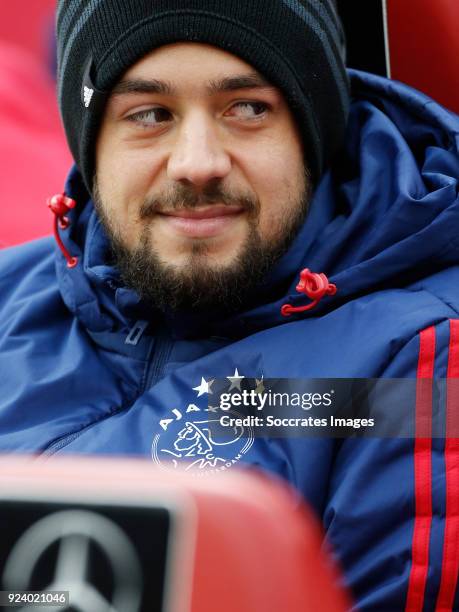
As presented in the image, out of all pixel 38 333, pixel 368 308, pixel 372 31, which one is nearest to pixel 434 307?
pixel 368 308

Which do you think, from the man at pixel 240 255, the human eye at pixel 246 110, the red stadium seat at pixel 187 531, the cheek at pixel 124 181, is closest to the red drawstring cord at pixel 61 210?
the man at pixel 240 255

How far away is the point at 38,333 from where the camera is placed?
1827mm

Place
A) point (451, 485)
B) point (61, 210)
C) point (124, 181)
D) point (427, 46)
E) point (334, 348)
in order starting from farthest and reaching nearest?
point (427, 46) < point (61, 210) < point (124, 181) < point (334, 348) < point (451, 485)

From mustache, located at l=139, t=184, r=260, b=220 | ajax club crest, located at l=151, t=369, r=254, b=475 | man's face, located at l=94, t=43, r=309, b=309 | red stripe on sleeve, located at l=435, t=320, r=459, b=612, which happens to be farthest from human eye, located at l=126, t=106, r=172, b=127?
red stripe on sleeve, located at l=435, t=320, r=459, b=612

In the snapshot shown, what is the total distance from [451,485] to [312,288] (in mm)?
372

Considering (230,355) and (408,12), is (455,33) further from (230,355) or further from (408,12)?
(230,355)

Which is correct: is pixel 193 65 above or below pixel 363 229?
above

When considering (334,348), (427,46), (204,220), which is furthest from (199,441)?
(427,46)

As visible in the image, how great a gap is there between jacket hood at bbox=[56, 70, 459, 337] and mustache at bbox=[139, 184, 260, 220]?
0.34ft

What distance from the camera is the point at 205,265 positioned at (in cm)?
165

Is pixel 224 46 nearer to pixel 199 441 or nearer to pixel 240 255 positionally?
pixel 240 255

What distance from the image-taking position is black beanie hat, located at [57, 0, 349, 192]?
1638 millimetres

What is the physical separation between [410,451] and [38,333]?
725mm

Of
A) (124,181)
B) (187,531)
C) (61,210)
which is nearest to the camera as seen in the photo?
(187,531)
